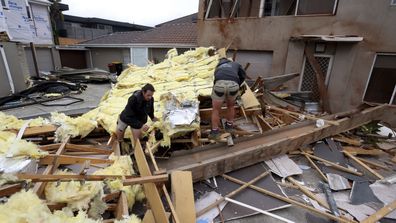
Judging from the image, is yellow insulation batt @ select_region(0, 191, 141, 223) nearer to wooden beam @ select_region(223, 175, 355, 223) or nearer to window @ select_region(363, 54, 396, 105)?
wooden beam @ select_region(223, 175, 355, 223)

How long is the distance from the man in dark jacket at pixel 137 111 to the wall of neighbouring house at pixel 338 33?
6.07 meters

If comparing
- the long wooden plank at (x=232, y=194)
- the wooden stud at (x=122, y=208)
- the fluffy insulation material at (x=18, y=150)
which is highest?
the fluffy insulation material at (x=18, y=150)

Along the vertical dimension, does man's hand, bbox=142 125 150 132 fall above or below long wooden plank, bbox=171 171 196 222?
above

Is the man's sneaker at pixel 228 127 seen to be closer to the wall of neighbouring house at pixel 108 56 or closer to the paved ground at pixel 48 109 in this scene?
the paved ground at pixel 48 109

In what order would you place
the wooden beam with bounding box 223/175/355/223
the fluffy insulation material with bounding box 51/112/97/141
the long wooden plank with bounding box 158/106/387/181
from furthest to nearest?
the fluffy insulation material with bounding box 51/112/97/141 → the long wooden plank with bounding box 158/106/387/181 → the wooden beam with bounding box 223/175/355/223

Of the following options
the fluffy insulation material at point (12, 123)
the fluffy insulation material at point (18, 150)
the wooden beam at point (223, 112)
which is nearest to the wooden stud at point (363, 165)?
the wooden beam at point (223, 112)

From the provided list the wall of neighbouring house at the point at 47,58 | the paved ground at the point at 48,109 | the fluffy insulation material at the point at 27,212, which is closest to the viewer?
the fluffy insulation material at the point at 27,212

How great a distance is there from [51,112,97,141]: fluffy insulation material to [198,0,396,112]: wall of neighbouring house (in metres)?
6.72

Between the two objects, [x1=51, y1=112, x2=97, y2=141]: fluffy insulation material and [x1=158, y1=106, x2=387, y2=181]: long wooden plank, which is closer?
[x1=158, y1=106, x2=387, y2=181]: long wooden plank

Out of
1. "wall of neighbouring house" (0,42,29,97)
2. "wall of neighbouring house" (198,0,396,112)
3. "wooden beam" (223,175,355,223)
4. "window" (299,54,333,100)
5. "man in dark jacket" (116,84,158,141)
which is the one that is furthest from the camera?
"wall of neighbouring house" (0,42,29,97)

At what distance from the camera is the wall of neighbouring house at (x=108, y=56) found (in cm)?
1717

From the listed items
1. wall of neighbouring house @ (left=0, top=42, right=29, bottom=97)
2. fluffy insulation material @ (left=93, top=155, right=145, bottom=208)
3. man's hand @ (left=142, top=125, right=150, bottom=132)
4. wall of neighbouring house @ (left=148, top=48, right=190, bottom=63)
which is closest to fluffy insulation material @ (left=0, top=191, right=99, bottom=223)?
fluffy insulation material @ (left=93, top=155, right=145, bottom=208)

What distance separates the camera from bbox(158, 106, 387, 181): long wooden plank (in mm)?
3658

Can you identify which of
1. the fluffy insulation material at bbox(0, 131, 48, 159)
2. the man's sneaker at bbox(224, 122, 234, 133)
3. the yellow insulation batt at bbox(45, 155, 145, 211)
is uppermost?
the fluffy insulation material at bbox(0, 131, 48, 159)
